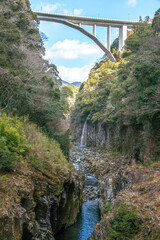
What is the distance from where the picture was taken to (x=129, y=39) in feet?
72.4

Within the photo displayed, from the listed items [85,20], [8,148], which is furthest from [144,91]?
[85,20]

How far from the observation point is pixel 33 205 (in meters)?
6.11

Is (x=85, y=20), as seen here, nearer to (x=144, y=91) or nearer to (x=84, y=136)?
(x=84, y=136)

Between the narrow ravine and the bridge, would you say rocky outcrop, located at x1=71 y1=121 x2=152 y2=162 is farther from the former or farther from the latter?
the bridge

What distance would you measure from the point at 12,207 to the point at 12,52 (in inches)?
393

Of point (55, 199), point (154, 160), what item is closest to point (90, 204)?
point (154, 160)

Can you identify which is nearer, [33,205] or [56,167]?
[33,205]

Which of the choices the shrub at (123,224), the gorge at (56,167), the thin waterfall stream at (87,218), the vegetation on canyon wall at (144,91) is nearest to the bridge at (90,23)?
the vegetation on canyon wall at (144,91)

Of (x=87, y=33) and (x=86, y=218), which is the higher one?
(x=87, y=33)

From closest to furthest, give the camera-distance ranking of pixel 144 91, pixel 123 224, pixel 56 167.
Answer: pixel 123 224 → pixel 56 167 → pixel 144 91

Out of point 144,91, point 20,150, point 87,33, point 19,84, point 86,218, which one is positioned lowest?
point 86,218

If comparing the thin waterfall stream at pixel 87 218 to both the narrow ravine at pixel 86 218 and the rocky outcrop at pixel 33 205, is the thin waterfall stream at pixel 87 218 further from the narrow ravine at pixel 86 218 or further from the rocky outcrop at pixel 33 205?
the rocky outcrop at pixel 33 205

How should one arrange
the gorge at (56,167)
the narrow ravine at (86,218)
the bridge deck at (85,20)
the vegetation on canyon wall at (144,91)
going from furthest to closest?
the bridge deck at (85,20) < the vegetation on canyon wall at (144,91) < the narrow ravine at (86,218) < the gorge at (56,167)

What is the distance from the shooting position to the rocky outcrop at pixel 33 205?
4691 millimetres
